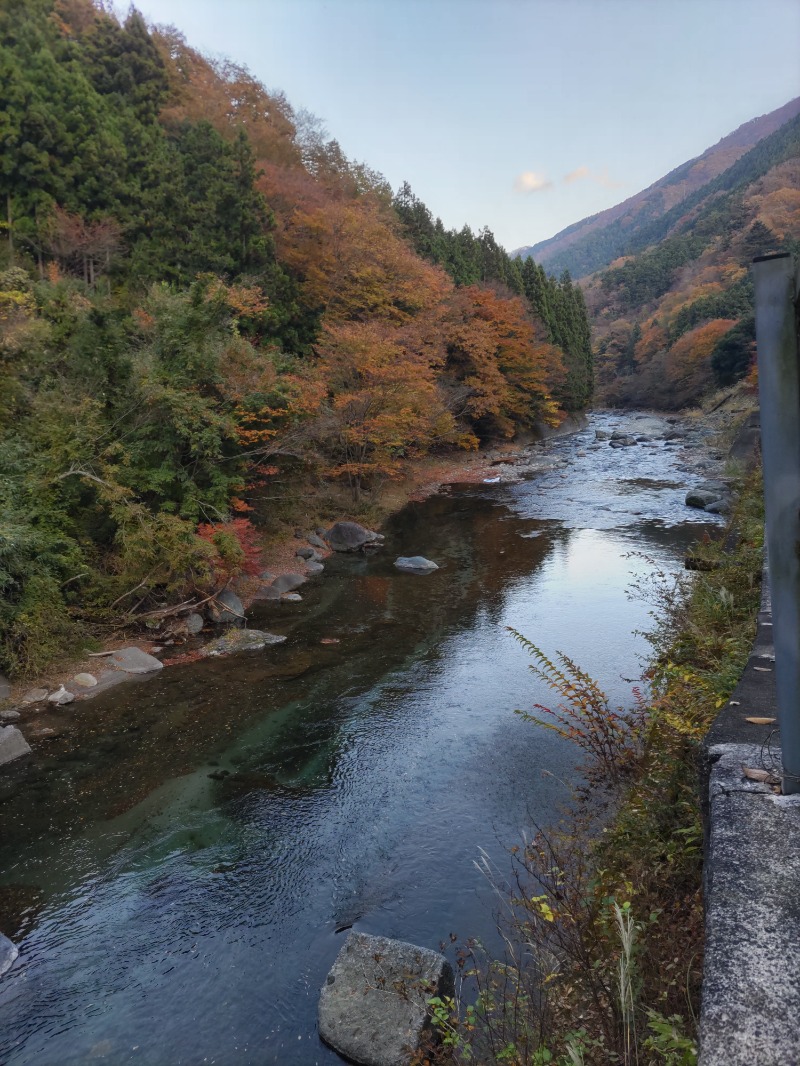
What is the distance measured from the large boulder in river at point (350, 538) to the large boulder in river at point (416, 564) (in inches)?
73.9

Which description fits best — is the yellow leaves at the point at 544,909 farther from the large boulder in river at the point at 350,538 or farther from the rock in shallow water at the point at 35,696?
the large boulder in river at the point at 350,538

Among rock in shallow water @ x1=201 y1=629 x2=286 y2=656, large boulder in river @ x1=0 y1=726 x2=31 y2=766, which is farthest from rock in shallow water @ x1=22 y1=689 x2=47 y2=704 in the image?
rock in shallow water @ x1=201 y1=629 x2=286 y2=656

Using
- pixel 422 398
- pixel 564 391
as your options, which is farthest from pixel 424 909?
pixel 564 391

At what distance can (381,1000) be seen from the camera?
4020mm

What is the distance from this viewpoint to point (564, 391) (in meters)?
43.5

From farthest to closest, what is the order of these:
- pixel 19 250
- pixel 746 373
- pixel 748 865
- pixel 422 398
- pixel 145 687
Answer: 1. pixel 746 373
2. pixel 422 398
3. pixel 19 250
4. pixel 145 687
5. pixel 748 865

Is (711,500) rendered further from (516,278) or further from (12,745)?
(516,278)

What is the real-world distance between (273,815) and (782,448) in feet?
19.7

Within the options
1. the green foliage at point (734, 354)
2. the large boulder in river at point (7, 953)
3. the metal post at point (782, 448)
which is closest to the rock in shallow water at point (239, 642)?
the large boulder in river at point (7, 953)

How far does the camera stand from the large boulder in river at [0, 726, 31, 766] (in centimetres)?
741

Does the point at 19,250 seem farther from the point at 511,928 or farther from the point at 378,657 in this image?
the point at 511,928

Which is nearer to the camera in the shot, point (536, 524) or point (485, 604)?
point (485, 604)

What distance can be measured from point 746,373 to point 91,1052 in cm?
4408

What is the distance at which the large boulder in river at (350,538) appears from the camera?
54.2 ft
